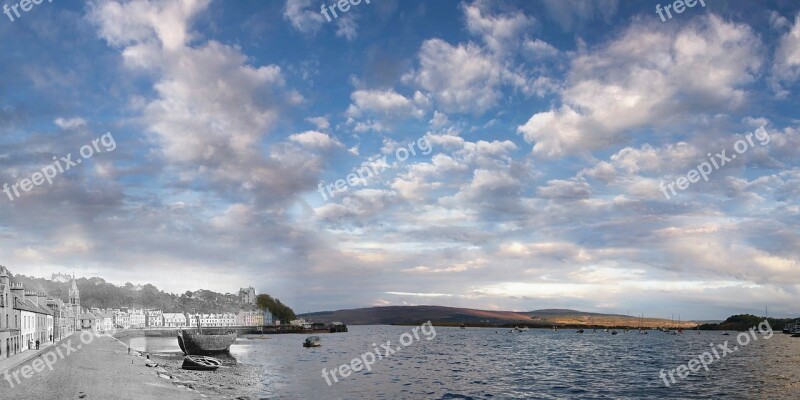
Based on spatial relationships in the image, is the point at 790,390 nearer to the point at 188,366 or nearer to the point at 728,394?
the point at 728,394

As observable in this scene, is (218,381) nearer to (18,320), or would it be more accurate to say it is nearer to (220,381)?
(220,381)

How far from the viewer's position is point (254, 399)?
4425cm

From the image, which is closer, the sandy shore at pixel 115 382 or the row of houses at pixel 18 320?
the sandy shore at pixel 115 382

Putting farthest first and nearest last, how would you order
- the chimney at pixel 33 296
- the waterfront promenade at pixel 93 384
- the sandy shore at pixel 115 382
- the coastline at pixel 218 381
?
1. the chimney at pixel 33 296
2. the coastline at pixel 218 381
3. the sandy shore at pixel 115 382
4. the waterfront promenade at pixel 93 384

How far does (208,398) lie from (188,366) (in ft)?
108

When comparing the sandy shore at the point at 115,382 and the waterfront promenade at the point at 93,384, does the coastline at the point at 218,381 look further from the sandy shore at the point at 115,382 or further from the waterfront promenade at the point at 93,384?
the waterfront promenade at the point at 93,384

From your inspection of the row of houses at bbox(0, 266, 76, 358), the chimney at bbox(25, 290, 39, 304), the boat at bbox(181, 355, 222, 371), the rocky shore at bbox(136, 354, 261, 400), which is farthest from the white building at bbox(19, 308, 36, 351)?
the rocky shore at bbox(136, 354, 261, 400)

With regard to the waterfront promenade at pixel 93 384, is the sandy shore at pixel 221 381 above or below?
below

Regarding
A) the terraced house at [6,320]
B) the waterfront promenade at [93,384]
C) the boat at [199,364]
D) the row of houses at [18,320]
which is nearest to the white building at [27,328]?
the row of houses at [18,320]

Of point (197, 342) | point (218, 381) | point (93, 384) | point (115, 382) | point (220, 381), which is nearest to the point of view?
point (93, 384)

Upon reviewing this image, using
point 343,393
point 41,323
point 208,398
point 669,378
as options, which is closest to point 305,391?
point 343,393

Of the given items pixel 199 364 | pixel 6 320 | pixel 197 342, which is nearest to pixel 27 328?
pixel 6 320

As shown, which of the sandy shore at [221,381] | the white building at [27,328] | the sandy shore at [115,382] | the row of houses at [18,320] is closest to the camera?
the sandy shore at [115,382]

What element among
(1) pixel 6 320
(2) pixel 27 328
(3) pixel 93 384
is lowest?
(3) pixel 93 384
